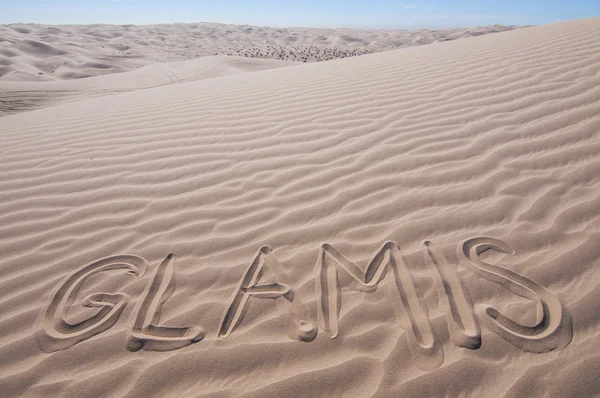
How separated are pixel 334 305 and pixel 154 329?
3.07 feet

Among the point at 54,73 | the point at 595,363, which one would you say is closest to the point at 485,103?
the point at 595,363

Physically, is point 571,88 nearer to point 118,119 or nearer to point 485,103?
point 485,103

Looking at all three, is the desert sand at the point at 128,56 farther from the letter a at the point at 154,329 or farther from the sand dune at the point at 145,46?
the letter a at the point at 154,329

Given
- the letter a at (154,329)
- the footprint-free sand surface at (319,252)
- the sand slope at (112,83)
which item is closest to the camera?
the footprint-free sand surface at (319,252)

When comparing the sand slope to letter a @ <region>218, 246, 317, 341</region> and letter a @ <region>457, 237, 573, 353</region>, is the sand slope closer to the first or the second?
letter a @ <region>218, 246, 317, 341</region>

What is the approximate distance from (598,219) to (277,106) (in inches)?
134

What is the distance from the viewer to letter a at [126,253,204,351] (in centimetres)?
179

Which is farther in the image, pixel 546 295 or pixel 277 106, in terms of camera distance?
pixel 277 106

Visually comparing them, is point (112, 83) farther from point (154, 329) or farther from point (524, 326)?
point (524, 326)

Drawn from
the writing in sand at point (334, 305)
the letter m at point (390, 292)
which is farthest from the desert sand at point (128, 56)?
the letter m at point (390, 292)

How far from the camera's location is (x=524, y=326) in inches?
68.1

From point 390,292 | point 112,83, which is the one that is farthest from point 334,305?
point 112,83

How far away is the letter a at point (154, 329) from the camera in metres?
1.79

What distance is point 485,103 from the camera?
386 cm
